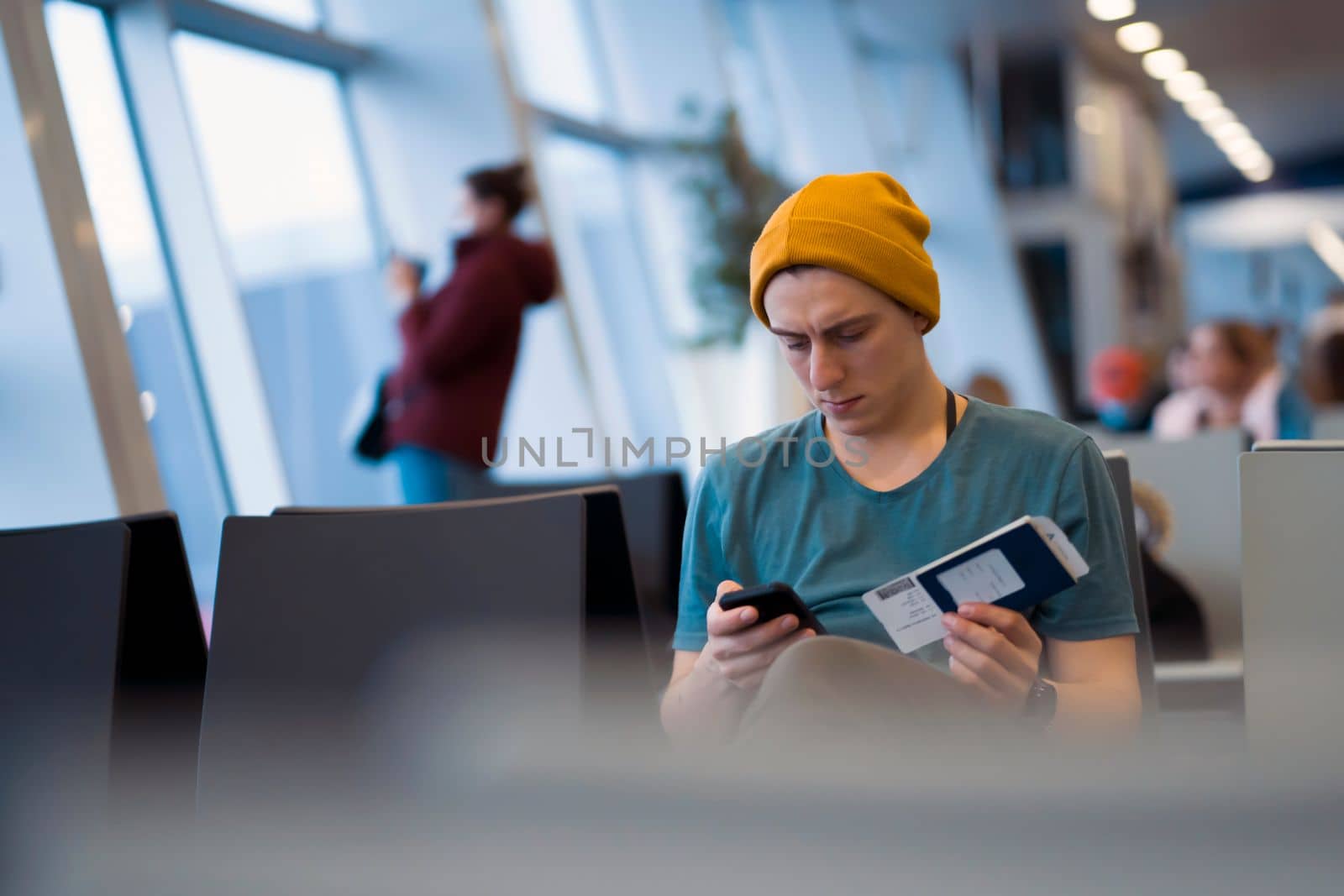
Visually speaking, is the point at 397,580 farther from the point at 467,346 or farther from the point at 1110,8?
the point at 1110,8

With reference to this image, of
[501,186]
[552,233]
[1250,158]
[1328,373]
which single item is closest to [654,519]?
[501,186]

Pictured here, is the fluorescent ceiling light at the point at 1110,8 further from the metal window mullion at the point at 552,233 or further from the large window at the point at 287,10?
the large window at the point at 287,10

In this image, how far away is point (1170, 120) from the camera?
10.9 m

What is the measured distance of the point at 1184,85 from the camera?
9906 millimetres

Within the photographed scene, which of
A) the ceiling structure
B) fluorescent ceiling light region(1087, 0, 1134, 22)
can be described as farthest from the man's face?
the ceiling structure

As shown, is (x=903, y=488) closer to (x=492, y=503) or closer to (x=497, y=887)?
(x=492, y=503)

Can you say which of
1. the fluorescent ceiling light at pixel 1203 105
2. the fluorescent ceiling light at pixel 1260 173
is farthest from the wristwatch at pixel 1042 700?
A: the fluorescent ceiling light at pixel 1260 173

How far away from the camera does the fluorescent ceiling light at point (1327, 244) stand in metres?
12.5

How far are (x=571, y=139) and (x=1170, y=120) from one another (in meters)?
7.25

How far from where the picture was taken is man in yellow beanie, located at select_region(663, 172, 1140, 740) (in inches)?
42.1

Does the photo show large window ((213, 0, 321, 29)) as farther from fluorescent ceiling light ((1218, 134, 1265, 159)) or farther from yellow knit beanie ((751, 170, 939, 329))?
fluorescent ceiling light ((1218, 134, 1265, 159))

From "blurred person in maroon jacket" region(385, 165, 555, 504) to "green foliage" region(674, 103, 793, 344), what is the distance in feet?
9.81

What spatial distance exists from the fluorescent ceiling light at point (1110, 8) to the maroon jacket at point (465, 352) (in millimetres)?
6089

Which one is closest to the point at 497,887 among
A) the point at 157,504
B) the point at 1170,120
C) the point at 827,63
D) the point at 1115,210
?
the point at 157,504
